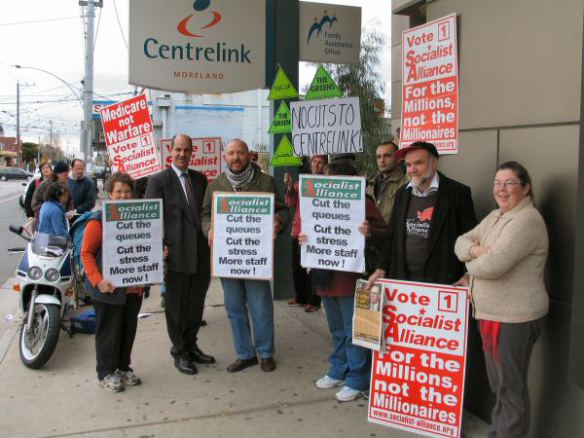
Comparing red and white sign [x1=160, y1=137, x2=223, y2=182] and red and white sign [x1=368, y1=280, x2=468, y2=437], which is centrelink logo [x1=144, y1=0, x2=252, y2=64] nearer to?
red and white sign [x1=160, y1=137, x2=223, y2=182]

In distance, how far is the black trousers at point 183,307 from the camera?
490 centimetres

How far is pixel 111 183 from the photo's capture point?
4.50m

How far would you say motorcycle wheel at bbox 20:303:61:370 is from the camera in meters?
4.93

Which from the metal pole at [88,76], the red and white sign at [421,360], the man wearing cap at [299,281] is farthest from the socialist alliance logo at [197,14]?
the metal pole at [88,76]

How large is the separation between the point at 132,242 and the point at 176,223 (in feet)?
1.62

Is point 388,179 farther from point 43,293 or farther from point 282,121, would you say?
point 43,293

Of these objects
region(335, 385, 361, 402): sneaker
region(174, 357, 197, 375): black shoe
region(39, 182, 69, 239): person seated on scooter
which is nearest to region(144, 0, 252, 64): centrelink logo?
region(39, 182, 69, 239): person seated on scooter

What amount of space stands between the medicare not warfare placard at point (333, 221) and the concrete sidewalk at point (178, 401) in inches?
43.8

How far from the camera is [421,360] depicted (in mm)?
3605

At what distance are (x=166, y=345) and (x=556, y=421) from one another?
3.72 m

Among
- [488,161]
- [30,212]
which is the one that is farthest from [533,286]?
[30,212]

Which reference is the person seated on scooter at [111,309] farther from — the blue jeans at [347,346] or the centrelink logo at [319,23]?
the centrelink logo at [319,23]

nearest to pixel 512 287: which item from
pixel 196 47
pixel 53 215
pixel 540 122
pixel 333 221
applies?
pixel 540 122

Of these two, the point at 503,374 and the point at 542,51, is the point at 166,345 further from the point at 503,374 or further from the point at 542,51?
the point at 542,51
